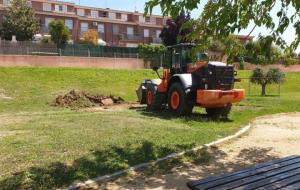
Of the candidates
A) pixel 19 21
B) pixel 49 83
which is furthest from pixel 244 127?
pixel 19 21

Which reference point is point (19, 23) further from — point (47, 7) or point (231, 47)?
point (231, 47)

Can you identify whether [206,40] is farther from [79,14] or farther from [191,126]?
[79,14]

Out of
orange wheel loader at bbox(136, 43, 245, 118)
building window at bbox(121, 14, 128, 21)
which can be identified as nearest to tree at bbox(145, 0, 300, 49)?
orange wheel loader at bbox(136, 43, 245, 118)

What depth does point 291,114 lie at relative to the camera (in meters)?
17.3

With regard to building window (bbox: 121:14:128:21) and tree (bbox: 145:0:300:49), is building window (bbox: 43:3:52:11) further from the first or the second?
tree (bbox: 145:0:300:49)

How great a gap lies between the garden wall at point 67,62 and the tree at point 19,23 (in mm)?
14129

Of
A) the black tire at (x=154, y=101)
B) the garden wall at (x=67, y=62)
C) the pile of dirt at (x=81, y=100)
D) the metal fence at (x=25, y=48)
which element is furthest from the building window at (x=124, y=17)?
the black tire at (x=154, y=101)

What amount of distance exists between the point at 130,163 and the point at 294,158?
116 inches

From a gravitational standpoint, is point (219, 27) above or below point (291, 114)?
above

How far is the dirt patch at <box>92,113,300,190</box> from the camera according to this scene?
24.3ft

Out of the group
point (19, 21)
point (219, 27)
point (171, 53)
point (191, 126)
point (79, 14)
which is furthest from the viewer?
point (79, 14)

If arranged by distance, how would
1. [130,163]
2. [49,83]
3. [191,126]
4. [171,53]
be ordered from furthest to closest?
[49,83]
[171,53]
[191,126]
[130,163]

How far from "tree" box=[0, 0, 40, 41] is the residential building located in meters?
12.9

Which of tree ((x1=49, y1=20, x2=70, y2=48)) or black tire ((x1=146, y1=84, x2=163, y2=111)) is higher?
tree ((x1=49, y1=20, x2=70, y2=48))
